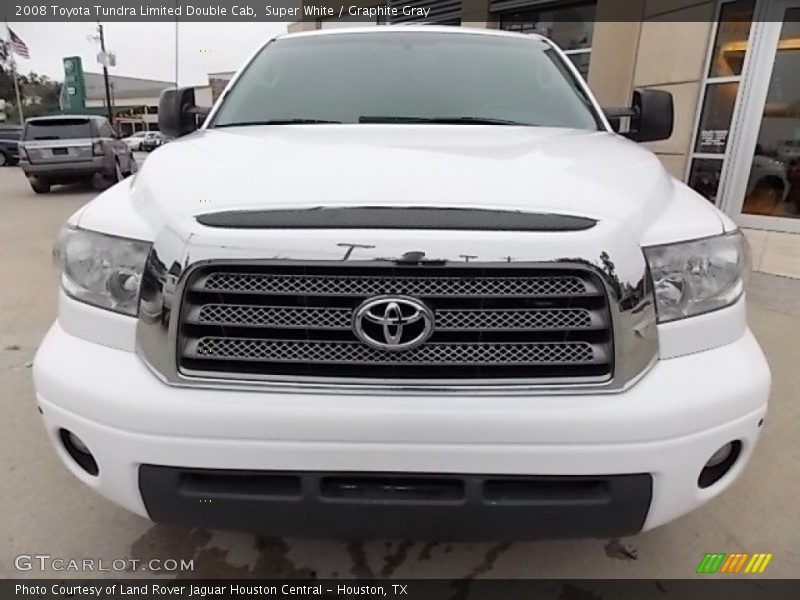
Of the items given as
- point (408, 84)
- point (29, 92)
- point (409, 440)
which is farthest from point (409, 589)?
point (29, 92)

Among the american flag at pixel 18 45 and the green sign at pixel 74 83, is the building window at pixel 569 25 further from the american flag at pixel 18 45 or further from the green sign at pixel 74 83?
the green sign at pixel 74 83

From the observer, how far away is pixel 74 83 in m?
37.5

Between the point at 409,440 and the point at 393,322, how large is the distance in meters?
0.29

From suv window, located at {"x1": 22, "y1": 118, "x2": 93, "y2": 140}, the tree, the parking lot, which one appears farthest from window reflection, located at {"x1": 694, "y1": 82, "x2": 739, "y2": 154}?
the tree

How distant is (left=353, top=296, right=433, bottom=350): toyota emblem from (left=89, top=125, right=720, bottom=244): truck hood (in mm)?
246

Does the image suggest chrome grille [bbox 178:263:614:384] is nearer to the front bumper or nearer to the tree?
the front bumper

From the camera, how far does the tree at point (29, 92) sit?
56344 mm

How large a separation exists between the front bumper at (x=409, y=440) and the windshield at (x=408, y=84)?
4.75 feet

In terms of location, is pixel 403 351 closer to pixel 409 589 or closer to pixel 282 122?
pixel 409 589

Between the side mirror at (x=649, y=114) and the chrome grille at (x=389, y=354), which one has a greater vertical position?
Answer: the side mirror at (x=649, y=114)

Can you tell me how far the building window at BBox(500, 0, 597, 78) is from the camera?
8.52 metres

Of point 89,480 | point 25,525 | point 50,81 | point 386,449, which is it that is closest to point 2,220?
point 25,525

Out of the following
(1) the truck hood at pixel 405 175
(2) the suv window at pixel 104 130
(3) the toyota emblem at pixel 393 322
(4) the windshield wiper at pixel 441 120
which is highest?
(4) the windshield wiper at pixel 441 120

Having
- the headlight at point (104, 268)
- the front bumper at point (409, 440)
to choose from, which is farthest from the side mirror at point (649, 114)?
the headlight at point (104, 268)
